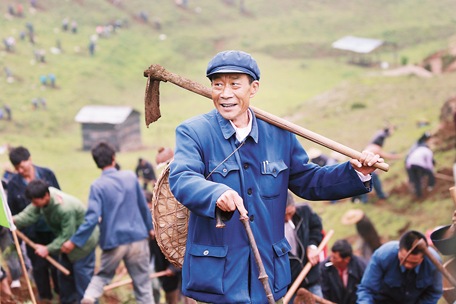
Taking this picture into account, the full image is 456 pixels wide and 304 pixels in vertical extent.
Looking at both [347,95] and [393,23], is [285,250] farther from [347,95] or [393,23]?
[393,23]

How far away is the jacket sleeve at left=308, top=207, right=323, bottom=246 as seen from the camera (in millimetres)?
4848

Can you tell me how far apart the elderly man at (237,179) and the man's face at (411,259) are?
6.10ft

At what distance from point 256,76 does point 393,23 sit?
2441 cm

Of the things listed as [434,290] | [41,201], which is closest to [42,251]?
[41,201]

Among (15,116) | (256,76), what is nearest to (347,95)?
(15,116)

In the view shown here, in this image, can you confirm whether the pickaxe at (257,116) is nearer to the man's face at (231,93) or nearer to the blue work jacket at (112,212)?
the man's face at (231,93)

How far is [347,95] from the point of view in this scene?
18.4 metres

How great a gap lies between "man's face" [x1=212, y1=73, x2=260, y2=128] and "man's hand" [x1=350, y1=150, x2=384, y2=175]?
645mm

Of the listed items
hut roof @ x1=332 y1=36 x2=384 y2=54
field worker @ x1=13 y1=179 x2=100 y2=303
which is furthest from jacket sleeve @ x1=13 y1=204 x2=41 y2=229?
hut roof @ x1=332 y1=36 x2=384 y2=54

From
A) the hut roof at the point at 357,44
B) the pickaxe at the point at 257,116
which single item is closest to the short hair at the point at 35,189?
the pickaxe at the point at 257,116

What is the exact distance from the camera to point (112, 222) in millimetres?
4973

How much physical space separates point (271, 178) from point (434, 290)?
8.36ft

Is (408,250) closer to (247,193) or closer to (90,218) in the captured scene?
(247,193)

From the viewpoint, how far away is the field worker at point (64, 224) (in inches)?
204
